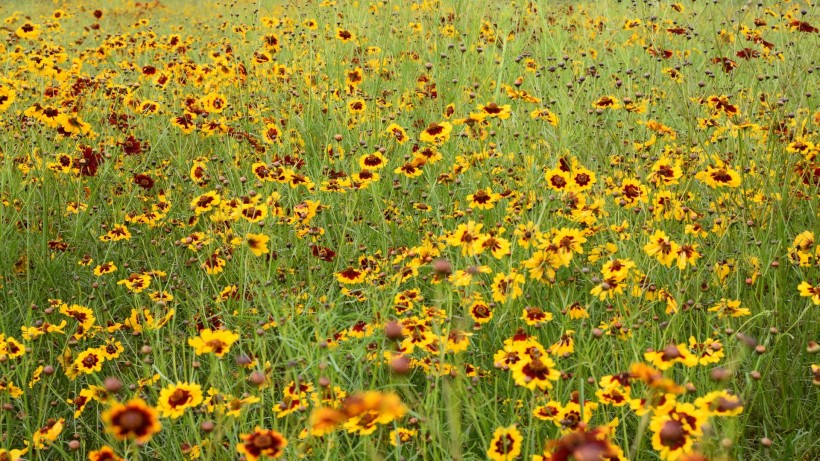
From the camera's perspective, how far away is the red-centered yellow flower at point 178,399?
1.26 meters

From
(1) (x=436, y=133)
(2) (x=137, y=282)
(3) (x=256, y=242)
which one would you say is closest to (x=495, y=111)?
(1) (x=436, y=133)

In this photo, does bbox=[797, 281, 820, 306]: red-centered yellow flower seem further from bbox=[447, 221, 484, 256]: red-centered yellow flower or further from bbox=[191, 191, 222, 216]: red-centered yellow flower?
bbox=[191, 191, 222, 216]: red-centered yellow flower

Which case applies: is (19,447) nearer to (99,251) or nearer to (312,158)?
(99,251)

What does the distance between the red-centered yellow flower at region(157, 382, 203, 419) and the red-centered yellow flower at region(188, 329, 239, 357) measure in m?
0.07

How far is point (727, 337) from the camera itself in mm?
1653

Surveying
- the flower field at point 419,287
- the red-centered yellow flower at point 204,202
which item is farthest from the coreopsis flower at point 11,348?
the red-centered yellow flower at point 204,202

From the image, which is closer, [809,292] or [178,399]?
[178,399]

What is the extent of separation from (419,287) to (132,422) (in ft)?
4.26

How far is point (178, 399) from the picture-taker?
1299 mm

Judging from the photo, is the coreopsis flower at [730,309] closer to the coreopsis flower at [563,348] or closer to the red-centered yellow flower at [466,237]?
the coreopsis flower at [563,348]

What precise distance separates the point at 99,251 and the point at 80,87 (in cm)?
82

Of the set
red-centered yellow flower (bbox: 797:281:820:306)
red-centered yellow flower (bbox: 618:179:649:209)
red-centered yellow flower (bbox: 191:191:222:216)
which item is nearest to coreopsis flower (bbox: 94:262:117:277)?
red-centered yellow flower (bbox: 191:191:222:216)

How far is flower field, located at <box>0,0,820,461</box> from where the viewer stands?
133 cm

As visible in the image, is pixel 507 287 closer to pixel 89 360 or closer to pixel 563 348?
pixel 563 348
